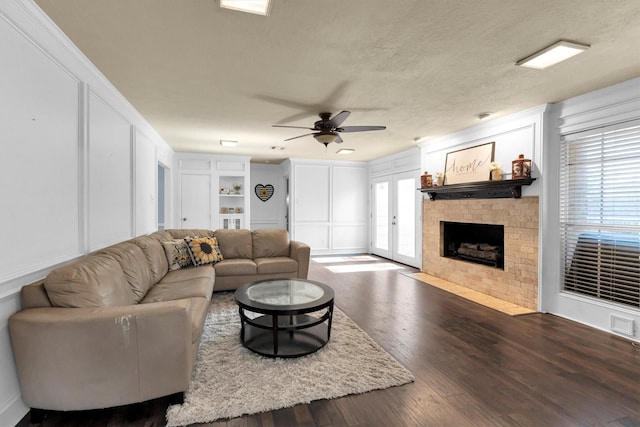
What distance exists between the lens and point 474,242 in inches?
199

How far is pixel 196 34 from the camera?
216cm

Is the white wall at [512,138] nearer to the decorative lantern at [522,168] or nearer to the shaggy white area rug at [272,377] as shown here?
the decorative lantern at [522,168]

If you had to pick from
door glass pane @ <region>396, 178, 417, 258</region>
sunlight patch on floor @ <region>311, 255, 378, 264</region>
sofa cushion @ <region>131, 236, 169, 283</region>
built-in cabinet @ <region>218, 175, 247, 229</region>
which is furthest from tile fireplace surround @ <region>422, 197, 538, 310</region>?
built-in cabinet @ <region>218, 175, 247, 229</region>

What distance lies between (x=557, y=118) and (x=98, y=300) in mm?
4870

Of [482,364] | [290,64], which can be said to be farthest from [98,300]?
[482,364]

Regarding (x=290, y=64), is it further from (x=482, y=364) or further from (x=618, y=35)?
(x=482, y=364)

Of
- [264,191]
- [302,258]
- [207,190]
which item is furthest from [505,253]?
[264,191]

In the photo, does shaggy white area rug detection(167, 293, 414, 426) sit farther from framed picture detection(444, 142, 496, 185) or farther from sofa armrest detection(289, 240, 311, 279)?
framed picture detection(444, 142, 496, 185)

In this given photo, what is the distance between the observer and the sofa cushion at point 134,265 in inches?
104

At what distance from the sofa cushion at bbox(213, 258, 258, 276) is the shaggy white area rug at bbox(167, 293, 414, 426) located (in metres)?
1.36

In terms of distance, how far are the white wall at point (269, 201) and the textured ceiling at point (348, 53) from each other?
4.51 meters

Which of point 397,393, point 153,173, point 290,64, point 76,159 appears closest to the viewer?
point 397,393

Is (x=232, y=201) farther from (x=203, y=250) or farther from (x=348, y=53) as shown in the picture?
(x=348, y=53)

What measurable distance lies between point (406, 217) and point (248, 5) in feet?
18.3
